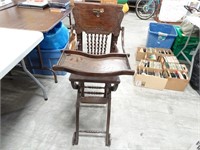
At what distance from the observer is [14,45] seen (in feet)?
3.68

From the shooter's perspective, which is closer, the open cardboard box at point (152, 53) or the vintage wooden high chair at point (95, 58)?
the vintage wooden high chair at point (95, 58)

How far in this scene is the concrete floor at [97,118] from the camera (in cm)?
149

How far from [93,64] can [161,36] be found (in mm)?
1927

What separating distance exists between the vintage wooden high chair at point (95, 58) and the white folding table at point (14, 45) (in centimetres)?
24

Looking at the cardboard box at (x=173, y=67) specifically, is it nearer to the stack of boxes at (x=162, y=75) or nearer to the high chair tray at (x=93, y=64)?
the stack of boxes at (x=162, y=75)

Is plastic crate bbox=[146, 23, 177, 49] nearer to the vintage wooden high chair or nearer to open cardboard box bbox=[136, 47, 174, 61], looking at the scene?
open cardboard box bbox=[136, 47, 174, 61]

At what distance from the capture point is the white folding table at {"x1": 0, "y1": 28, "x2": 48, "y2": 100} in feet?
3.17

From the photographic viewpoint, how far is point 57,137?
1.51 m

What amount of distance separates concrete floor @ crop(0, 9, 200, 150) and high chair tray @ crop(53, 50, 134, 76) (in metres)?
0.76

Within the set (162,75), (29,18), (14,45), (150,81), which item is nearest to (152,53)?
(162,75)

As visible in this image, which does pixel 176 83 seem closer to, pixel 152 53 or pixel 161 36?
pixel 152 53

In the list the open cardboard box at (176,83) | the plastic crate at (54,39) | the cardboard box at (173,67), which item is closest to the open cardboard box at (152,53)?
the cardboard box at (173,67)

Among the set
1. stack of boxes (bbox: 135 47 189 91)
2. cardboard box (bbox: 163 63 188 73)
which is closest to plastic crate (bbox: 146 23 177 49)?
stack of boxes (bbox: 135 47 189 91)

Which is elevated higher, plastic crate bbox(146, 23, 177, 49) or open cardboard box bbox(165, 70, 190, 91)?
plastic crate bbox(146, 23, 177, 49)
